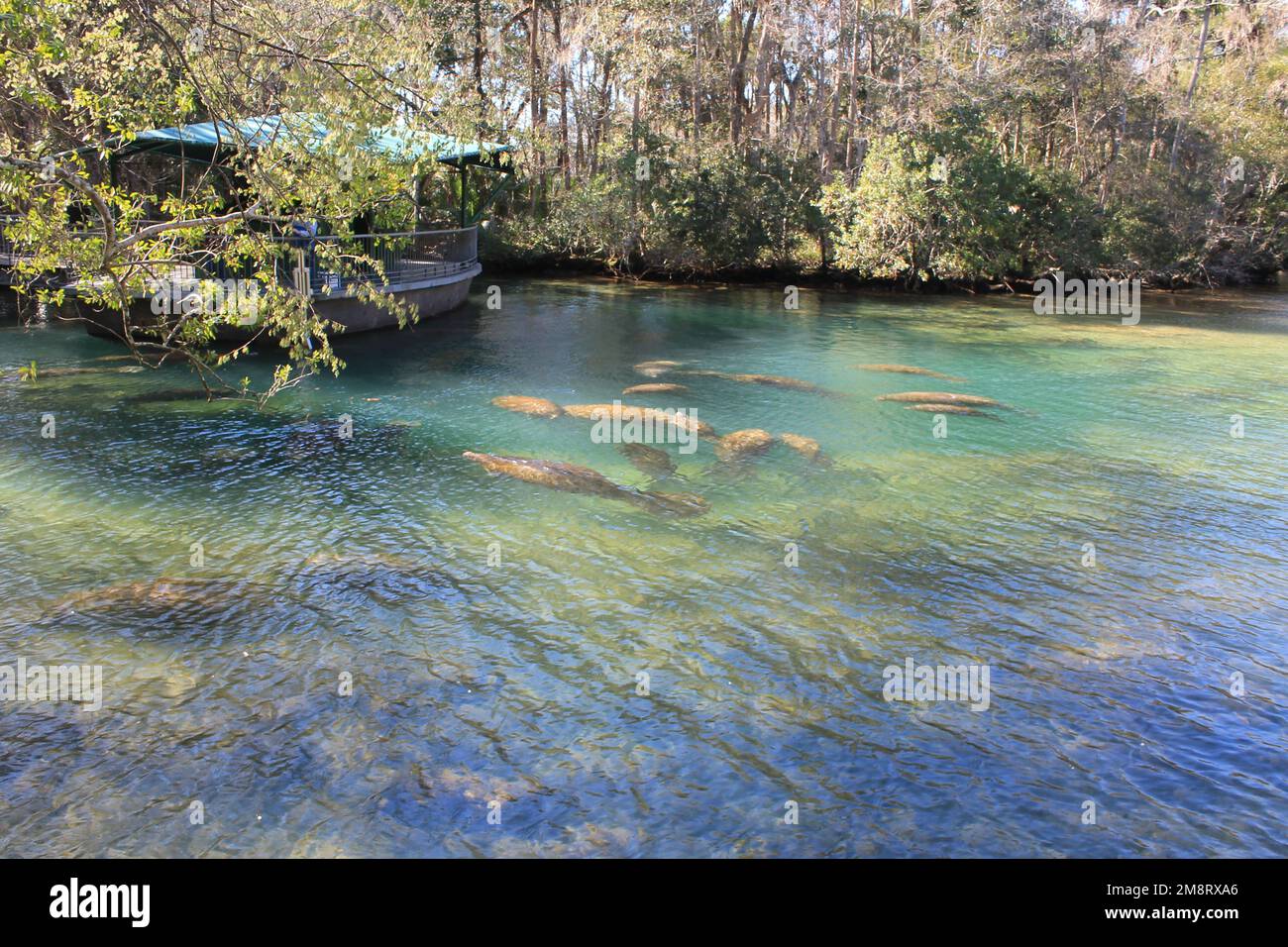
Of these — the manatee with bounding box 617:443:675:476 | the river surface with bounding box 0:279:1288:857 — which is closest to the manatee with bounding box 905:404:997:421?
the river surface with bounding box 0:279:1288:857

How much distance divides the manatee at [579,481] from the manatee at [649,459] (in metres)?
0.81

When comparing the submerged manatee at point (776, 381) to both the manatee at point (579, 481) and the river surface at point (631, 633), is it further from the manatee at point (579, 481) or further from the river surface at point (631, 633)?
the manatee at point (579, 481)

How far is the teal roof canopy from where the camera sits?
842 centimetres

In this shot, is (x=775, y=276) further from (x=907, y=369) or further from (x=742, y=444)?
(x=742, y=444)

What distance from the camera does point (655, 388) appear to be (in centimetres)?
1764

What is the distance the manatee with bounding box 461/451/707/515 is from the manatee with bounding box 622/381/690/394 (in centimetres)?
489

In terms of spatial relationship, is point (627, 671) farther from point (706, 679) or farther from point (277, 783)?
point (277, 783)

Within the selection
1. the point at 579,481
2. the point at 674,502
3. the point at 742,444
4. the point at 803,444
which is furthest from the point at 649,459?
the point at 803,444

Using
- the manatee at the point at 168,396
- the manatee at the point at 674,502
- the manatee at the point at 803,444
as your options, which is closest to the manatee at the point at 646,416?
the manatee at the point at 803,444

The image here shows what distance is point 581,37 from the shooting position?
32812 mm

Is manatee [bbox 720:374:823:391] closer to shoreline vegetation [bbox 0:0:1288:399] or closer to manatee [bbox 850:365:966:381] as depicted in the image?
manatee [bbox 850:365:966:381]

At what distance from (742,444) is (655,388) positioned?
421 centimetres

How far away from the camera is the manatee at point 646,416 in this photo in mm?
14773

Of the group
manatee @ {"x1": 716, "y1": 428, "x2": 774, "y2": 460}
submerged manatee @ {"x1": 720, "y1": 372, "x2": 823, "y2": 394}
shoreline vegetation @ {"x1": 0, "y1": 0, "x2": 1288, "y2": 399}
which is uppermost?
shoreline vegetation @ {"x1": 0, "y1": 0, "x2": 1288, "y2": 399}
